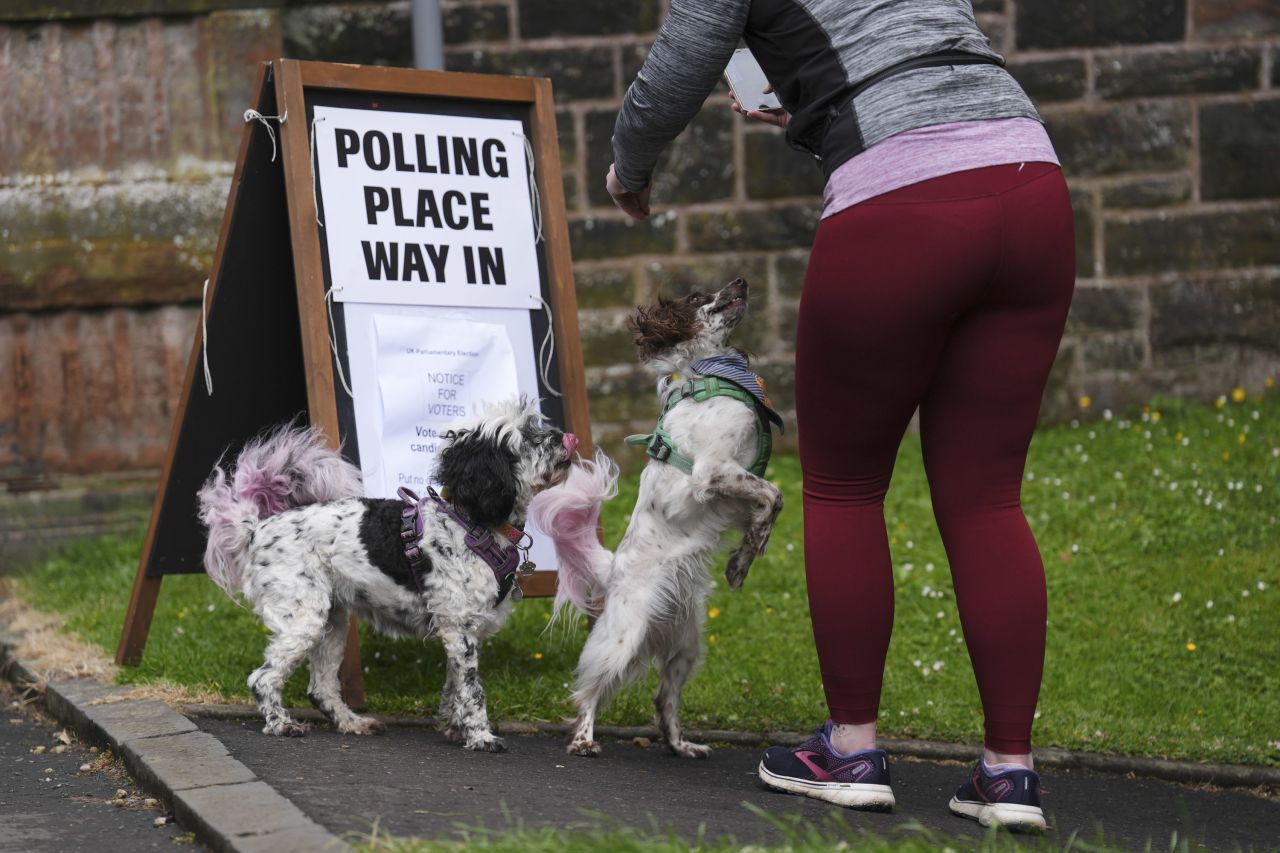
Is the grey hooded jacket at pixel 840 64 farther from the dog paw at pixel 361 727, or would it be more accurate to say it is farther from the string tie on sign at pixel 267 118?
the dog paw at pixel 361 727

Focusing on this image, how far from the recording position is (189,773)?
3.89 metres

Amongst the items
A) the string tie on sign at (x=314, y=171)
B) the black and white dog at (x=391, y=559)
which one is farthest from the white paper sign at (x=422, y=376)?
the black and white dog at (x=391, y=559)

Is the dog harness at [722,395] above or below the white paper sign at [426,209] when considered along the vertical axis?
below

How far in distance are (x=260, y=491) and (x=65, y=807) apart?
1.19m

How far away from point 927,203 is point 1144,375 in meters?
5.81

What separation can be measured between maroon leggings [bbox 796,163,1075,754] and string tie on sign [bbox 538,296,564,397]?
1.91 m

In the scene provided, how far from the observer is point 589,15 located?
843 centimetres

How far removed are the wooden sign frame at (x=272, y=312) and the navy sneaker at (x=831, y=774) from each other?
167cm

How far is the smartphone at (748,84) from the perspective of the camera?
4234 millimetres

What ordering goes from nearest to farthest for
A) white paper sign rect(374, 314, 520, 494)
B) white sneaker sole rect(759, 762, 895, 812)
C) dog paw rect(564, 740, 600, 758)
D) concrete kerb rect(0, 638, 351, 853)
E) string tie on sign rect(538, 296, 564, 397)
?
concrete kerb rect(0, 638, 351, 853) → white sneaker sole rect(759, 762, 895, 812) → dog paw rect(564, 740, 600, 758) → white paper sign rect(374, 314, 520, 494) → string tie on sign rect(538, 296, 564, 397)

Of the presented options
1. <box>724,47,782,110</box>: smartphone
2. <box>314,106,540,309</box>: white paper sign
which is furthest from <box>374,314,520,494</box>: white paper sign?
<box>724,47,782,110</box>: smartphone

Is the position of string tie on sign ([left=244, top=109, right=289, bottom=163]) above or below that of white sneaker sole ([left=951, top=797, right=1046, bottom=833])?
above

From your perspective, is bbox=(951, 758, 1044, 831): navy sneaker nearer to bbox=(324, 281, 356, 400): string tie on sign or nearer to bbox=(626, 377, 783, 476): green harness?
bbox=(626, 377, 783, 476): green harness

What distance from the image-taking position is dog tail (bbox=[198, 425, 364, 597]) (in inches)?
187
